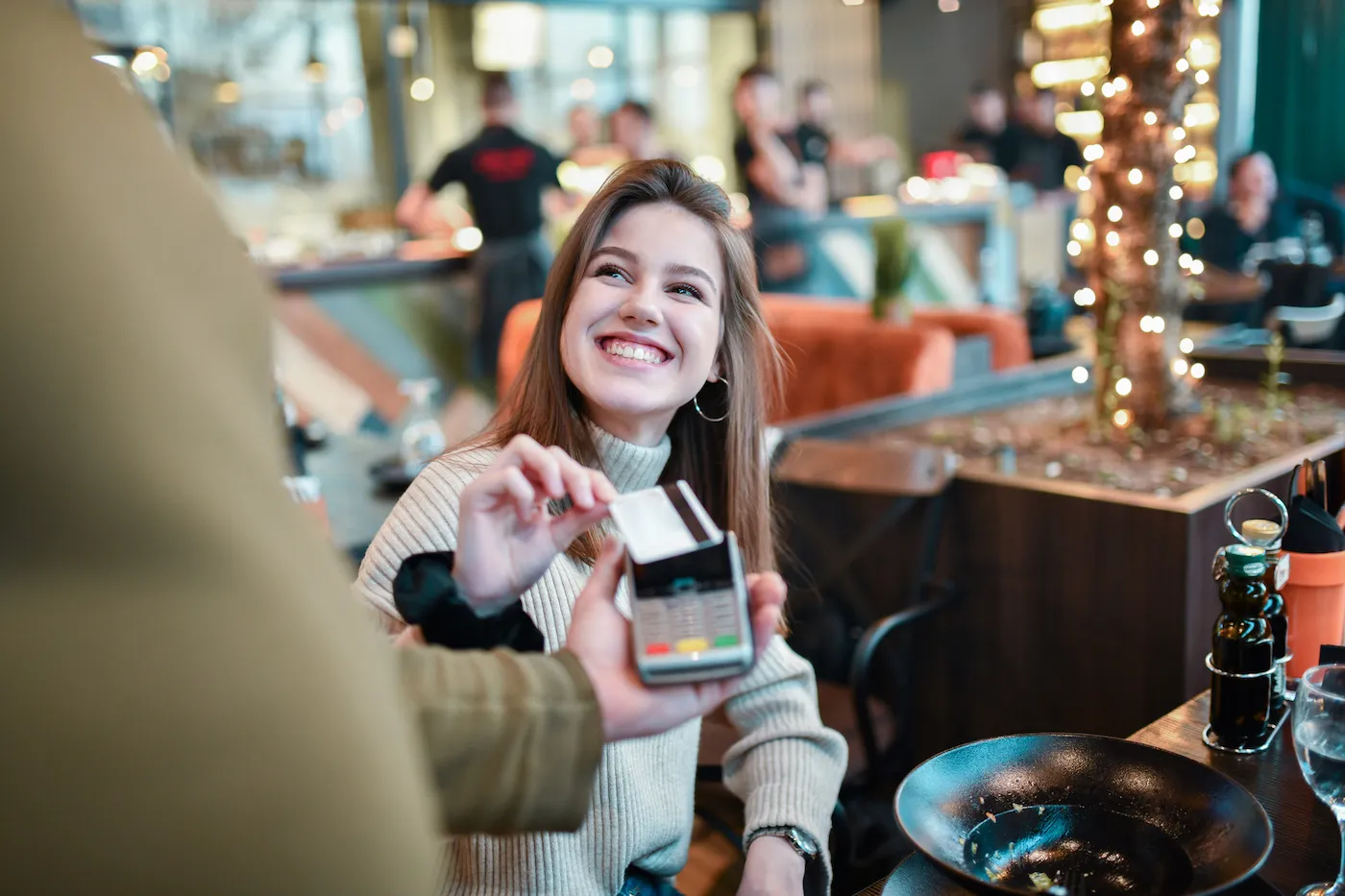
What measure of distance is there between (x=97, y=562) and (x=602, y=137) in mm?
9824

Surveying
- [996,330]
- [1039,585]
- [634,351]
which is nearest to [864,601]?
[1039,585]

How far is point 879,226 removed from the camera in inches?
175

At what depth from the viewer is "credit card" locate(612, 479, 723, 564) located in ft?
2.79

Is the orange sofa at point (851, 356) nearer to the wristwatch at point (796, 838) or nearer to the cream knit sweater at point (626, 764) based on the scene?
the cream knit sweater at point (626, 764)

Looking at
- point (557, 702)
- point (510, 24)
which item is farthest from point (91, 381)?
point (510, 24)

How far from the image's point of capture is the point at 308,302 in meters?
6.29

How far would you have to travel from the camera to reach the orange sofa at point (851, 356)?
3957mm

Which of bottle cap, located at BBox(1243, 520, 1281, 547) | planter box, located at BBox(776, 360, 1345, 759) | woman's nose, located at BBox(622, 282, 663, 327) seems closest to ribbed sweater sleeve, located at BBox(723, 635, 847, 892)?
woman's nose, located at BBox(622, 282, 663, 327)

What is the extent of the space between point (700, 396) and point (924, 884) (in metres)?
0.68

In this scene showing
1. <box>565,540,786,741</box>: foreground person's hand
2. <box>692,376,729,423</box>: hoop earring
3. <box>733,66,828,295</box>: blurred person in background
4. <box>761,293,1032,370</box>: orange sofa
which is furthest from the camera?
<box>733,66,828,295</box>: blurred person in background

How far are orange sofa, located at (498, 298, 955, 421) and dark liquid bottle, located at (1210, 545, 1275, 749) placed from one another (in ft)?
8.06

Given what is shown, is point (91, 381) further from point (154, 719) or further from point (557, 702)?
point (557, 702)

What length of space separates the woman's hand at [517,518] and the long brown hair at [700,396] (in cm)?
43

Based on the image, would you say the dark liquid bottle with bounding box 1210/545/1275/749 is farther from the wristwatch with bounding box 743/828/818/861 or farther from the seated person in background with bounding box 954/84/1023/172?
the seated person in background with bounding box 954/84/1023/172
